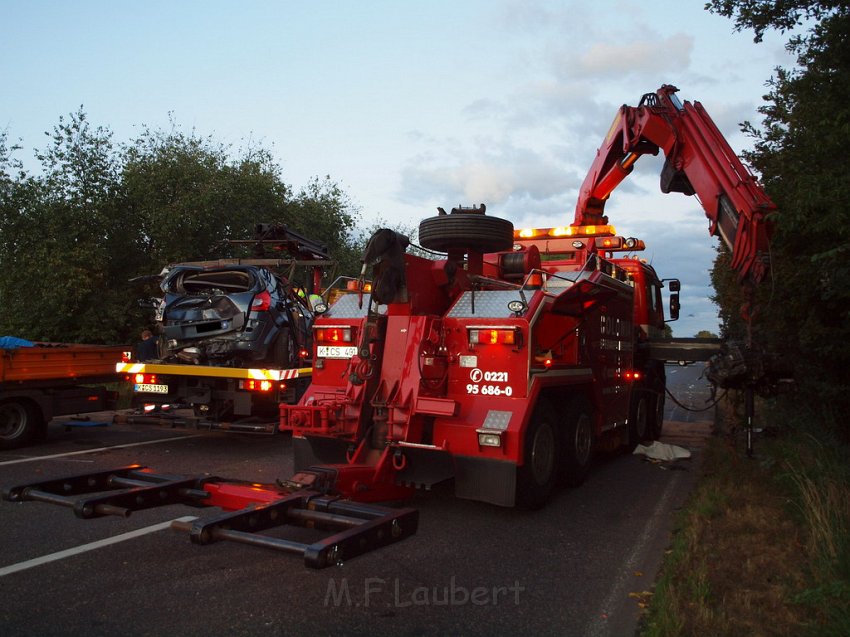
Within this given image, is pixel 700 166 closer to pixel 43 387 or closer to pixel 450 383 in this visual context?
pixel 450 383

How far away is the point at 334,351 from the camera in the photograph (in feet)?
21.7

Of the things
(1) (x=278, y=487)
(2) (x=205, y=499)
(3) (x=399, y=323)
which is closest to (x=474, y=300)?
(3) (x=399, y=323)

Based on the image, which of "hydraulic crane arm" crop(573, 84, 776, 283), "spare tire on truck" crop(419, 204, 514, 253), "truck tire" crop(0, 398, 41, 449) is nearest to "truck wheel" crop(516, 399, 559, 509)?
"spare tire on truck" crop(419, 204, 514, 253)

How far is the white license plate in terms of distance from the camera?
650cm

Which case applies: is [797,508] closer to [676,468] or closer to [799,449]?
[799,449]

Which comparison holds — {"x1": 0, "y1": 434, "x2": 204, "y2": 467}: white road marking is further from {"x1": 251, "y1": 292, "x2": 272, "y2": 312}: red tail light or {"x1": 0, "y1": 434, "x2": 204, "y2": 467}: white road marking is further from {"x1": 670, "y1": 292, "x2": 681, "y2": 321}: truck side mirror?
{"x1": 670, "y1": 292, "x2": 681, "y2": 321}: truck side mirror

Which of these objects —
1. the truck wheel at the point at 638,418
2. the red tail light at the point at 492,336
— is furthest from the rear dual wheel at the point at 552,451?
the truck wheel at the point at 638,418

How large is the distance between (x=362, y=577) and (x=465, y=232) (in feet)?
10.5

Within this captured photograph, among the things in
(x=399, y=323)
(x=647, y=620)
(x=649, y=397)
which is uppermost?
(x=399, y=323)

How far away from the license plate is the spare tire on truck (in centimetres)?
451

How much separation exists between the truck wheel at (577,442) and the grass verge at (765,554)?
3.71 feet

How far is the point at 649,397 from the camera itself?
10.4m

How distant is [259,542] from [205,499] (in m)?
1.14

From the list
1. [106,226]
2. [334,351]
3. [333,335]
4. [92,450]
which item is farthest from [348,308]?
[106,226]
